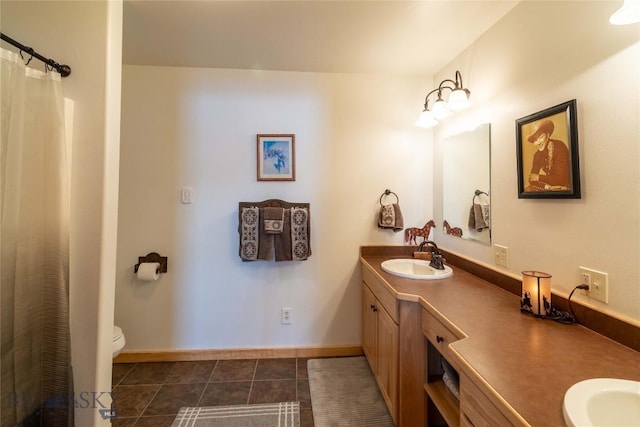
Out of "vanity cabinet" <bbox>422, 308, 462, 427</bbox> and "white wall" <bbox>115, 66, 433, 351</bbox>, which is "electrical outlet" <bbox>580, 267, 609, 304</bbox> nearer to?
"vanity cabinet" <bbox>422, 308, 462, 427</bbox>

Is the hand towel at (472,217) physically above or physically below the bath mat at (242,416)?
above

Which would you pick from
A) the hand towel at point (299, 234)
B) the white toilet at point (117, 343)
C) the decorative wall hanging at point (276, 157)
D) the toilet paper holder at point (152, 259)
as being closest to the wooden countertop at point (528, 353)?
the hand towel at point (299, 234)

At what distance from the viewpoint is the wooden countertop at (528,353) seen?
668 mm

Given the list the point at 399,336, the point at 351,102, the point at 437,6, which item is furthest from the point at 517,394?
the point at 351,102

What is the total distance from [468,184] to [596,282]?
2.98 ft

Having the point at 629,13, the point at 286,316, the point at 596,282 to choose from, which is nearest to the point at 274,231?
the point at 286,316

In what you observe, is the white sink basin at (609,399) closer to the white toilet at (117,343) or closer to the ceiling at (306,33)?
the ceiling at (306,33)

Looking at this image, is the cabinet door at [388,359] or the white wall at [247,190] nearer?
the cabinet door at [388,359]

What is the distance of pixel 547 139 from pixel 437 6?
0.90 metres

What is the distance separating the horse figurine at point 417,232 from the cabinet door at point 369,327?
0.54 m

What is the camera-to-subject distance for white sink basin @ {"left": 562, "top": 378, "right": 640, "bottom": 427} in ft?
2.10

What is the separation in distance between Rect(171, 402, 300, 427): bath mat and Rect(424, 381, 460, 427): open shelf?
78 cm

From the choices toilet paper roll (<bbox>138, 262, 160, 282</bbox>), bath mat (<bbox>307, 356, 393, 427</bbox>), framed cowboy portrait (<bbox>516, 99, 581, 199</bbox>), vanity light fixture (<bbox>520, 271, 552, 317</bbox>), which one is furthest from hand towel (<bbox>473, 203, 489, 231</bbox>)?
toilet paper roll (<bbox>138, 262, 160, 282</bbox>)

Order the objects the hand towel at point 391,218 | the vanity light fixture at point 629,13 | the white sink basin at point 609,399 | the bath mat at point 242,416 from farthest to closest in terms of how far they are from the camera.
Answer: the hand towel at point 391,218, the bath mat at point 242,416, the vanity light fixture at point 629,13, the white sink basin at point 609,399
